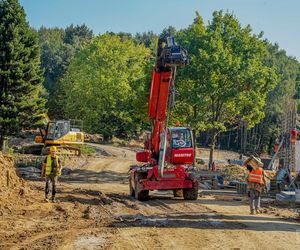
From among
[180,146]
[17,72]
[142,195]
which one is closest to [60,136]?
[17,72]

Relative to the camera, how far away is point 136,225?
11.9 m

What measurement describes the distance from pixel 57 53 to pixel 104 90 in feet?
216

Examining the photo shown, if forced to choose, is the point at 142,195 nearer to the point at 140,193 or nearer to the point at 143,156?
the point at 140,193

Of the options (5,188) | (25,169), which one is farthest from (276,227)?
(25,169)

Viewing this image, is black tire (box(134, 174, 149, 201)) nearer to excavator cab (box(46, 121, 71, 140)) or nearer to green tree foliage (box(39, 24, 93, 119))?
excavator cab (box(46, 121, 71, 140))

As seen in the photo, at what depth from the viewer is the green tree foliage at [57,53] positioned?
69.7m

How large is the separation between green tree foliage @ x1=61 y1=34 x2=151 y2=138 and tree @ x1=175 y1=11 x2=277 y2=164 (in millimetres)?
19726

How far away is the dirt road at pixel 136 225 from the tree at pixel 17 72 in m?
21.6

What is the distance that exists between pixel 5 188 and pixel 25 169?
14.6m

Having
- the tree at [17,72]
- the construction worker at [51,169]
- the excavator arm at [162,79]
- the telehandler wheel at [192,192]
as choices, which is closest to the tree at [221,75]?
the tree at [17,72]

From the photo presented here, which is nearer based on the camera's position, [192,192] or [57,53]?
[192,192]

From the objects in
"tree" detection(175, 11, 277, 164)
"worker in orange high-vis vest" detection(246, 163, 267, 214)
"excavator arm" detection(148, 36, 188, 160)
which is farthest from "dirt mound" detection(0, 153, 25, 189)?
"tree" detection(175, 11, 277, 164)

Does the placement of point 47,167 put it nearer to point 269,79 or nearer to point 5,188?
point 5,188

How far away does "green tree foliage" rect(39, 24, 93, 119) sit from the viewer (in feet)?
229
